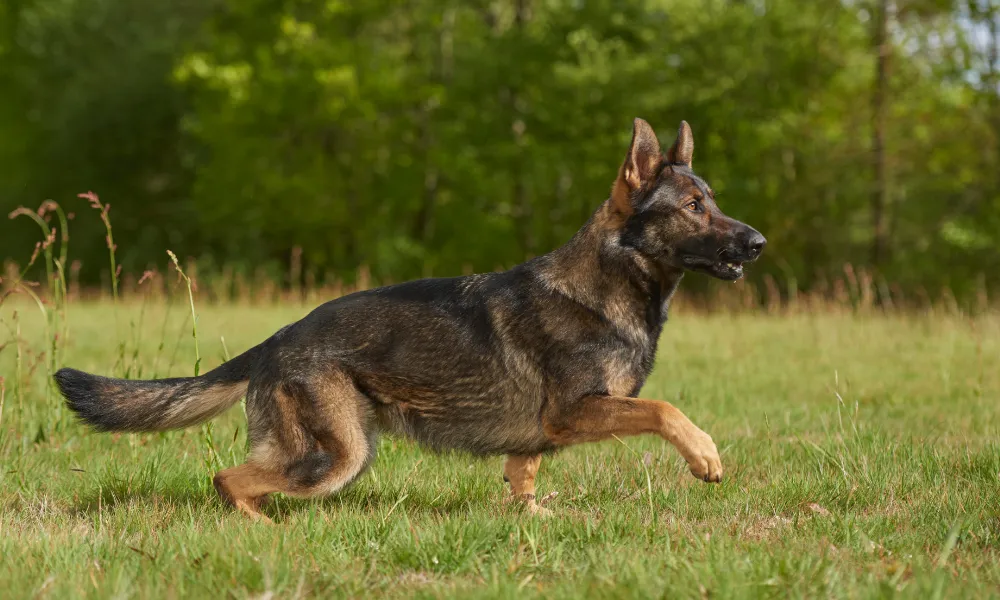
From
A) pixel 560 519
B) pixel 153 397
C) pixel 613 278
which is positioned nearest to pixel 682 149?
pixel 613 278

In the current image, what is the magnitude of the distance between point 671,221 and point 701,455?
1.27 m

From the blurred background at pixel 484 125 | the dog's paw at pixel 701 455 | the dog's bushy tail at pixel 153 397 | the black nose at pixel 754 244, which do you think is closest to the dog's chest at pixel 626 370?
the dog's paw at pixel 701 455

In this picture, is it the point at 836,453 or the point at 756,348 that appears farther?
the point at 756,348

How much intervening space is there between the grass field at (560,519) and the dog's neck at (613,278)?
0.85m

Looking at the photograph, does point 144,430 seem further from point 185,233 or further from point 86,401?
point 185,233

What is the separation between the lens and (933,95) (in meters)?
25.1

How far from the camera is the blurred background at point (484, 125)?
2564 centimetres

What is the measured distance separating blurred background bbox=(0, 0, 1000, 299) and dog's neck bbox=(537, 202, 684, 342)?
19.7 metres

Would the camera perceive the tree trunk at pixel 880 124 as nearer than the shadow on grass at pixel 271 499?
No

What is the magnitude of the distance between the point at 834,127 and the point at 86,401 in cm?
2855

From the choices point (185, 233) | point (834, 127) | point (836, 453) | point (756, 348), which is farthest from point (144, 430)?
point (185, 233)

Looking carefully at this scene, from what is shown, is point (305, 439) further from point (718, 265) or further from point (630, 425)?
point (718, 265)

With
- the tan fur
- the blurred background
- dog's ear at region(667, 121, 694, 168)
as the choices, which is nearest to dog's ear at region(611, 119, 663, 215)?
dog's ear at region(667, 121, 694, 168)

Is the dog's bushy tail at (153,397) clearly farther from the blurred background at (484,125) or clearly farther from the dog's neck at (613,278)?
the blurred background at (484,125)
